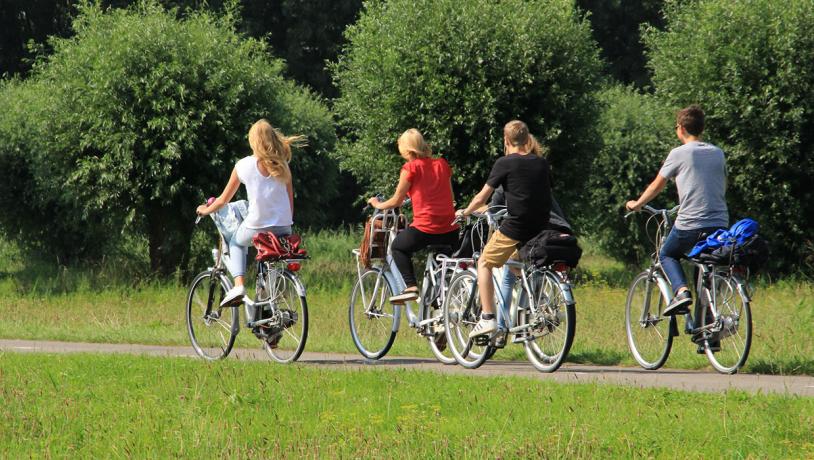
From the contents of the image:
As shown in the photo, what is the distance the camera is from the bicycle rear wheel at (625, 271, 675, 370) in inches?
388

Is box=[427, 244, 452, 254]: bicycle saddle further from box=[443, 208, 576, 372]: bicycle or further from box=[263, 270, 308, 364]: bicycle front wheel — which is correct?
box=[263, 270, 308, 364]: bicycle front wheel

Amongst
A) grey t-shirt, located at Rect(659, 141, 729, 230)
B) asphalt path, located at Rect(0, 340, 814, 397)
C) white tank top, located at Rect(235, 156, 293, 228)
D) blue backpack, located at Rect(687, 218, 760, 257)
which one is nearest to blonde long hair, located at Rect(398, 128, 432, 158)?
white tank top, located at Rect(235, 156, 293, 228)

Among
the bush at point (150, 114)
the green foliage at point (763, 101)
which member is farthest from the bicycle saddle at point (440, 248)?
the green foliage at point (763, 101)

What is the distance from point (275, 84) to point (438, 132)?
310 centimetres

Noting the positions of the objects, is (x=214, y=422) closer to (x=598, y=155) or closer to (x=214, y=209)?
(x=214, y=209)

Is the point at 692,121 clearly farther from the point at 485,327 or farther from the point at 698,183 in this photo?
the point at 485,327

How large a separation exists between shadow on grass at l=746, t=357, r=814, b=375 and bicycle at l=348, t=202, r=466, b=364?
2.45 m

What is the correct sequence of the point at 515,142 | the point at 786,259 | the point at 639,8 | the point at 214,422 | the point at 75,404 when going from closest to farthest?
the point at 214,422
the point at 75,404
the point at 515,142
the point at 786,259
the point at 639,8

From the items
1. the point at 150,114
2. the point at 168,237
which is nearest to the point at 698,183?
the point at 150,114

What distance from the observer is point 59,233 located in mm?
26484

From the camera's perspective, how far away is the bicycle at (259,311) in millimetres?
10195

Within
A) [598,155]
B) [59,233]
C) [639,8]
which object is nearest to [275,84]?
[598,155]

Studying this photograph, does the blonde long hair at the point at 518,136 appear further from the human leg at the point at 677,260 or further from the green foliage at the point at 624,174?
the green foliage at the point at 624,174

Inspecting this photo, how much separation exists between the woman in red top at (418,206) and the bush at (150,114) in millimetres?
9798
